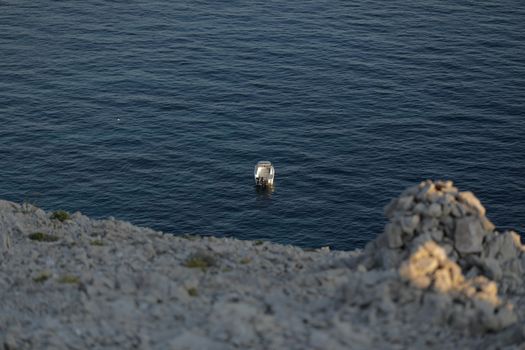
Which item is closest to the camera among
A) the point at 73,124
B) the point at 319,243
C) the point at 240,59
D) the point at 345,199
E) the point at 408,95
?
the point at 319,243

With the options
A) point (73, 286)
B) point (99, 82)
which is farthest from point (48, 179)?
point (73, 286)

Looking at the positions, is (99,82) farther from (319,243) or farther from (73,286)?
(73,286)

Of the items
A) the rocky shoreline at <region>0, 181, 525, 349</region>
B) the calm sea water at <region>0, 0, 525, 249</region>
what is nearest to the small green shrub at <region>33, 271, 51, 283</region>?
the rocky shoreline at <region>0, 181, 525, 349</region>

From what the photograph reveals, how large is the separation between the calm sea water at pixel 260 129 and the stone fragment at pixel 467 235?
77.5 metres

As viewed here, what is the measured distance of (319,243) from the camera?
124 m

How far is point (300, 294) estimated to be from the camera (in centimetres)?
4441

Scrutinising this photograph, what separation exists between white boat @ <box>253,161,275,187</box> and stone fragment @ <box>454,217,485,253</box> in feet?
309

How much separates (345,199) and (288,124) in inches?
1188

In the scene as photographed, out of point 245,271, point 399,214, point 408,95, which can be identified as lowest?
point 408,95

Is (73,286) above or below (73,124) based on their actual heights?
above

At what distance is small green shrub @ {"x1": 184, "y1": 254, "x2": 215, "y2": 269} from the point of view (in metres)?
50.9

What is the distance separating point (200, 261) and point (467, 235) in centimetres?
1525

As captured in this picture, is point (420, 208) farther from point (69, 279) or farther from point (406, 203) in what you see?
point (69, 279)

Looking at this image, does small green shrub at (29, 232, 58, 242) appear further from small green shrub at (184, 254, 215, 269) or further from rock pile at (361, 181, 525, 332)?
rock pile at (361, 181, 525, 332)
